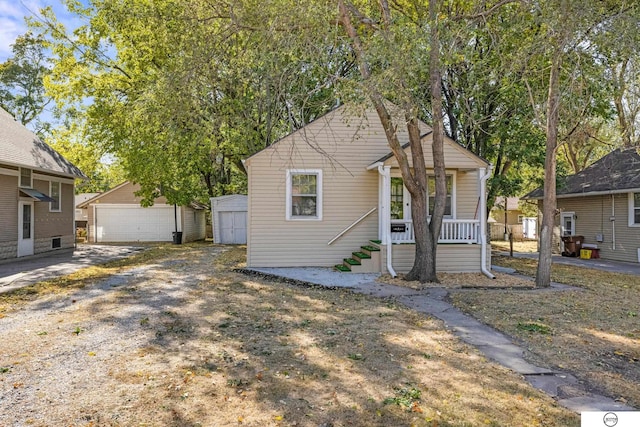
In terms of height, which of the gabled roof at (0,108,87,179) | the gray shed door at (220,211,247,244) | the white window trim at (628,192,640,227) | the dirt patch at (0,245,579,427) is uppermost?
the gabled roof at (0,108,87,179)

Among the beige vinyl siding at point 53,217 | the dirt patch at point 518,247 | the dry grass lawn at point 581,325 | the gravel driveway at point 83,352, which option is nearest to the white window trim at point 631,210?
the dirt patch at point 518,247

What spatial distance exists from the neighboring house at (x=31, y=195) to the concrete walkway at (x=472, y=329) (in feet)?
29.0

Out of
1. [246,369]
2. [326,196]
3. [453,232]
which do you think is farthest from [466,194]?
[246,369]

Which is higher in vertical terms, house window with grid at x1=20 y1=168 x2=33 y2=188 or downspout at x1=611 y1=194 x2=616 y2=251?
house window with grid at x1=20 y1=168 x2=33 y2=188

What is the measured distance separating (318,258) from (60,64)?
48.6 ft

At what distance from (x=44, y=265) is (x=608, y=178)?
65.6ft

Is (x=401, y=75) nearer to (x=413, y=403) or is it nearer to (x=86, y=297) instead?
(x=413, y=403)

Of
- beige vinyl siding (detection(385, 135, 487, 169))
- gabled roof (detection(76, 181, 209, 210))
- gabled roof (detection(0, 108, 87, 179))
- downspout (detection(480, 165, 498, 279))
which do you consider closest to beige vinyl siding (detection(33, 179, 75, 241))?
gabled roof (detection(0, 108, 87, 179))

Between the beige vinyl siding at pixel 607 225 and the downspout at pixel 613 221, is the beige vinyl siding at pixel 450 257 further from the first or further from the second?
the downspout at pixel 613 221

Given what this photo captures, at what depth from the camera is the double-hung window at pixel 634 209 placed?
14555mm

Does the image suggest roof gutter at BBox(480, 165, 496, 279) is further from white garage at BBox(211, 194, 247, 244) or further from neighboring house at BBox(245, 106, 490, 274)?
white garage at BBox(211, 194, 247, 244)

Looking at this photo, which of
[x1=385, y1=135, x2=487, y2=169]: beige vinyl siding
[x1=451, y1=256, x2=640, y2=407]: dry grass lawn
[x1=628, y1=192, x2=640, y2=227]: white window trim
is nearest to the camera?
[x1=451, y1=256, x2=640, y2=407]: dry grass lawn

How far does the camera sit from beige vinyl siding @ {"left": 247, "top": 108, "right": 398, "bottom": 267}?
11.7 m

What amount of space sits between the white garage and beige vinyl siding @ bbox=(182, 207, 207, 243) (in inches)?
95.0
